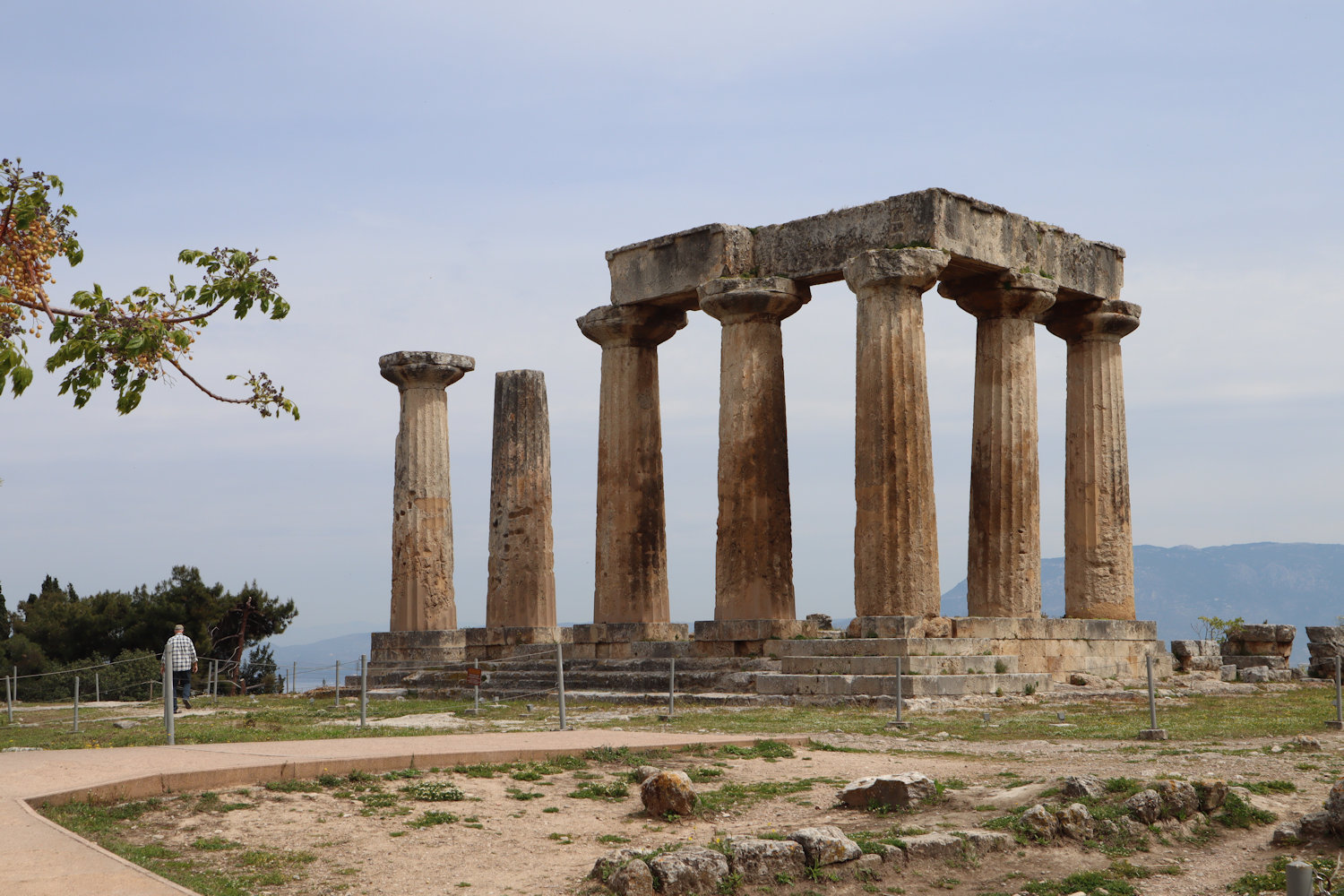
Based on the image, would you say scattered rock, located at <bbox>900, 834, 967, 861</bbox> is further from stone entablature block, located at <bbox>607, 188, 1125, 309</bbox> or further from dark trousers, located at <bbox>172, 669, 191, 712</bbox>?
dark trousers, located at <bbox>172, 669, 191, 712</bbox>

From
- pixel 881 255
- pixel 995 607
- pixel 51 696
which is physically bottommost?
pixel 51 696

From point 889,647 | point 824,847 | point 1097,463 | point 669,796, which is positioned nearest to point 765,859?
point 824,847

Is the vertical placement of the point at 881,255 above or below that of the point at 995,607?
above

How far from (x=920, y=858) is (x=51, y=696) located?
1372 inches

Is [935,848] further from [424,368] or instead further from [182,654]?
[424,368]

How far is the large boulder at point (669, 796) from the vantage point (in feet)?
36.1

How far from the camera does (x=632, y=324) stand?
27.5 metres

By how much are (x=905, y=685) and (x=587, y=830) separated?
34.8 ft

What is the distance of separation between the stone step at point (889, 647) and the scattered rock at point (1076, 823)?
10875 millimetres

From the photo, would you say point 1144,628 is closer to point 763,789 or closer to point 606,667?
point 606,667

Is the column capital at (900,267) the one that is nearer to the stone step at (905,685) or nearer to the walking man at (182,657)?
the stone step at (905,685)

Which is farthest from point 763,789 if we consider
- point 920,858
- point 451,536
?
point 451,536

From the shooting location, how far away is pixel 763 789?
39.9 feet

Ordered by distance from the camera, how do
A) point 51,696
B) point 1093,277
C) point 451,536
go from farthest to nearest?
point 51,696
point 451,536
point 1093,277
